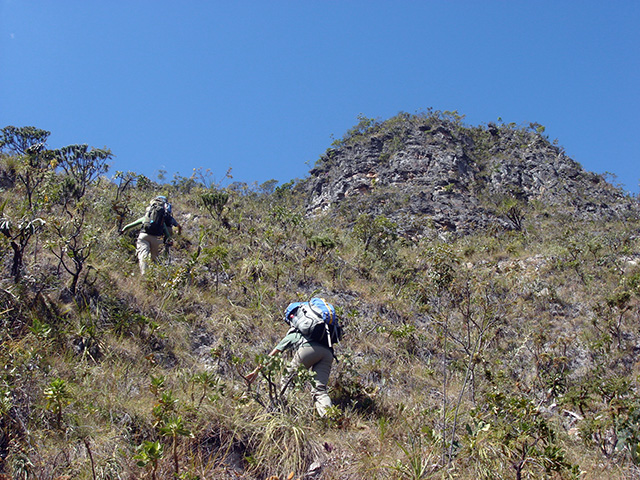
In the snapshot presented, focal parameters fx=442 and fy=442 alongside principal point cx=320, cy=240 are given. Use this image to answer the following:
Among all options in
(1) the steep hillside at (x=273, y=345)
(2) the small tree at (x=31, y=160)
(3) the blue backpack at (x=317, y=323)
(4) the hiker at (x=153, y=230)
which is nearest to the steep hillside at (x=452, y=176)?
(1) the steep hillside at (x=273, y=345)

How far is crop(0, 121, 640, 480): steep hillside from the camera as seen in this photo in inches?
118

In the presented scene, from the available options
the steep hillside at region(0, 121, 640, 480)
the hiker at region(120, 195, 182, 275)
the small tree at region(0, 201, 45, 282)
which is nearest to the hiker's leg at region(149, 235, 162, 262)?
the hiker at region(120, 195, 182, 275)

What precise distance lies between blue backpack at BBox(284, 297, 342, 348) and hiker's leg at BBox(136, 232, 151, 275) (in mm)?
2616

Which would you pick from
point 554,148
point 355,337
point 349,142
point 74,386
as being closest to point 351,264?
point 355,337

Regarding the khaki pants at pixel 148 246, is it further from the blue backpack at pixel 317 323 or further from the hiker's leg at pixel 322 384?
the hiker's leg at pixel 322 384

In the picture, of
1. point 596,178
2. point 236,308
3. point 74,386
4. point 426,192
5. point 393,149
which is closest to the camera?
point 74,386

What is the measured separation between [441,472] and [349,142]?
3649 centimetres

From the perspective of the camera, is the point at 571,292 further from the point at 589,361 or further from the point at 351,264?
the point at 351,264

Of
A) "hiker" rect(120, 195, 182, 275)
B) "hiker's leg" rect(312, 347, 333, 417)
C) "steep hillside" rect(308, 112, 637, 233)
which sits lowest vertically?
"hiker's leg" rect(312, 347, 333, 417)

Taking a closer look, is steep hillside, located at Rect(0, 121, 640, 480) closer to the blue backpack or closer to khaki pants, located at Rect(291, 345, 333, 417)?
khaki pants, located at Rect(291, 345, 333, 417)

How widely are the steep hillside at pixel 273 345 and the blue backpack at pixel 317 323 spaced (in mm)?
407

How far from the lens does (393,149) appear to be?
3425cm

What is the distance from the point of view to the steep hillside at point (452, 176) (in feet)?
86.2

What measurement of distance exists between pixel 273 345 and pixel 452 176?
27128 mm
